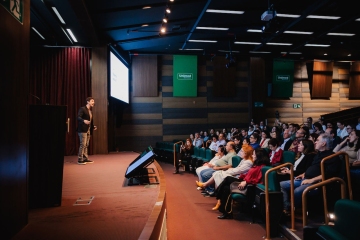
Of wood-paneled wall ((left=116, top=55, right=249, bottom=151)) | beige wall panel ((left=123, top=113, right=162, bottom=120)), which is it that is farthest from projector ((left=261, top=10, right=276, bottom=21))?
beige wall panel ((left=123, top=113, right=162, bottom=120))

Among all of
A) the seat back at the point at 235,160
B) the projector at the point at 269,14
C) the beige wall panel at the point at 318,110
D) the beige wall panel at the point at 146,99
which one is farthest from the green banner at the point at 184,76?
the seat back at the point at 235,160

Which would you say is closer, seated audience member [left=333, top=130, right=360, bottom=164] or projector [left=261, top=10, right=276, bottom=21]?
seated audience member [left=333, top=130, right=360, bottom=164]

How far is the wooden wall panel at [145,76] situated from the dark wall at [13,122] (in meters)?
7.87

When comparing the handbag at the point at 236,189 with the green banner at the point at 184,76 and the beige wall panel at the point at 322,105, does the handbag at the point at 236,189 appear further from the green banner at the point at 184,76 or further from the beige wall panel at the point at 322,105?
the beige wall panel at the point at 322,105

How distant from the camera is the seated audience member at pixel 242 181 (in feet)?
10.9

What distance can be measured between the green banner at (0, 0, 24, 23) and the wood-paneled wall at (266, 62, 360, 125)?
9424 mm

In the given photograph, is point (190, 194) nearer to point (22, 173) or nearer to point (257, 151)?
point (257, 151)

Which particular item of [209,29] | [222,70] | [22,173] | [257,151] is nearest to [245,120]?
[222,70]

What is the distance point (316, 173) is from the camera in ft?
9.91

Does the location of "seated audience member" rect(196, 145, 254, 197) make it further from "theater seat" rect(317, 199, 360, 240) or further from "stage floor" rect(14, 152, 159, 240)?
"theater seat" rect(317, 199, 360, 240)

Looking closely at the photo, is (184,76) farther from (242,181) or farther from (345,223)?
(345,223)

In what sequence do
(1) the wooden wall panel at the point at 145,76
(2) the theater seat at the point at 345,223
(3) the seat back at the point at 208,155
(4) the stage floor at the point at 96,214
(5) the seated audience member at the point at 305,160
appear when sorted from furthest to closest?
1. (1) the wooden wall panel at the point at 145,76
2. (3) the seat back at the point at 208,155
3. (5) the seated audience member at the point at 305,160
4. (4) the stage floor at the point at 96,214
5. (2) the theater seat at the point at 345,223

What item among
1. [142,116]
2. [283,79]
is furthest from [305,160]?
[283,79]

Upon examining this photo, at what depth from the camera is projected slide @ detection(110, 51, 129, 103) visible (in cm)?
705
